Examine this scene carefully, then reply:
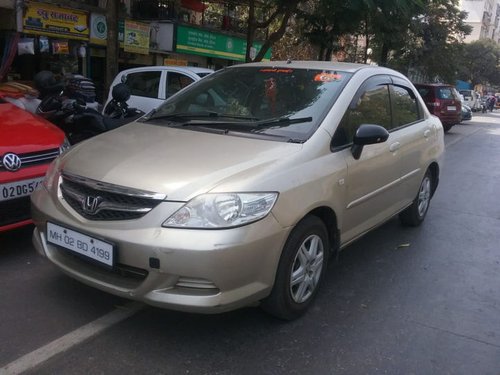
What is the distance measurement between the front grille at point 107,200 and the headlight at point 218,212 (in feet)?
0.51

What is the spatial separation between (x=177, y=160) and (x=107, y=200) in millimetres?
474

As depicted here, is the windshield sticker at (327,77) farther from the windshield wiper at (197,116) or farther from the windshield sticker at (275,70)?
the windshield wiper at (197,116)

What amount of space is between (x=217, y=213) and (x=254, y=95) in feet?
4.96

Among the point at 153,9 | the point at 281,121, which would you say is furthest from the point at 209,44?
the point at 281,121

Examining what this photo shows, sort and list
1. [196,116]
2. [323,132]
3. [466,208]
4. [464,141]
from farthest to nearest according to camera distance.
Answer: [464,141] → [466,208] → [196,116] → [323,132]

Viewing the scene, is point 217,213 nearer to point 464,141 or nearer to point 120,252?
point 120,252

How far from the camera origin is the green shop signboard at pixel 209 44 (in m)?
16.0

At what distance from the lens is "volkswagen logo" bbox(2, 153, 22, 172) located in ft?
12.7

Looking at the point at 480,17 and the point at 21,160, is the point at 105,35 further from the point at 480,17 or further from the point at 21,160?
the point at 480,17

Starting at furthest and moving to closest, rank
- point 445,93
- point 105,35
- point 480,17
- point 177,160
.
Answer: point 480,17
point 445,93
point 105,35
point 177,160

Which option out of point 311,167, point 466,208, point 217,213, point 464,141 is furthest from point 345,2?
point 217,213

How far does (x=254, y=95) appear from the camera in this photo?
13.0 feet

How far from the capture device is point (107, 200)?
2895 mm

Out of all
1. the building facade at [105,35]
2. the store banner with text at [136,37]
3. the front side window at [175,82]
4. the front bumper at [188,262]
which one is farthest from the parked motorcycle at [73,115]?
the store banner with text at [136,37]
